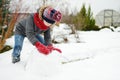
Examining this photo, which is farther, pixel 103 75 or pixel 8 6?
pixel 8 6

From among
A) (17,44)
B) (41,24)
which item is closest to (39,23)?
(41,24)

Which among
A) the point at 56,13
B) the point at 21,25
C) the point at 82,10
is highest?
the point at 56,13

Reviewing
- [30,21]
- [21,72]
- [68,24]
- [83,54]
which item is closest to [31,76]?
[21,72]

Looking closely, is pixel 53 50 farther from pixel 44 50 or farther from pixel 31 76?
pixel 31 76

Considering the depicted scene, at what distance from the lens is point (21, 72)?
279 centimetres

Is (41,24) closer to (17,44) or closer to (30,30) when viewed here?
(30,30)

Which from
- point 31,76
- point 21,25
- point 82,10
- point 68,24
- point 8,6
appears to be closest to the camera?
point 31,76

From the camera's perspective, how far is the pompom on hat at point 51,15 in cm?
273

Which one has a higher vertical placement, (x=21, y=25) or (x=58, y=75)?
(x=21, y=25)

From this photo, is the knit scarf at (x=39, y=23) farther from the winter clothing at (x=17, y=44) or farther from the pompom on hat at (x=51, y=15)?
the winter clothing at (x=17, y=44)

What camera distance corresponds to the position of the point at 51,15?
2.75 metres

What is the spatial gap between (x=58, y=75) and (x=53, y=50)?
0.40 meters

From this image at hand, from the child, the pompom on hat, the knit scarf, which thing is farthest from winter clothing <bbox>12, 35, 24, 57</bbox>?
the pompom on hat

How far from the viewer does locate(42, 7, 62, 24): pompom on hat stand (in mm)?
2732
